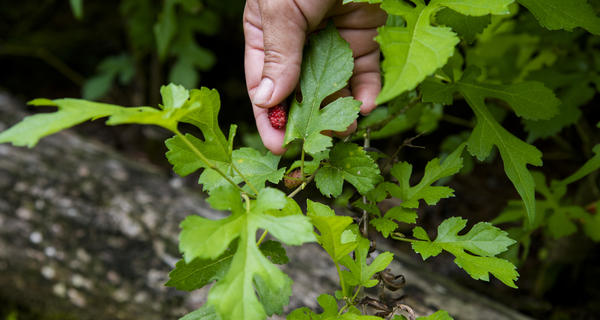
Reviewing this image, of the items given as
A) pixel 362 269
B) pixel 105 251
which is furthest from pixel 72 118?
pixel 105 251

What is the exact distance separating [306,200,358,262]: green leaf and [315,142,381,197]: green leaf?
0.06 m

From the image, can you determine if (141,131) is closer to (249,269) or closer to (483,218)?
(483,218)

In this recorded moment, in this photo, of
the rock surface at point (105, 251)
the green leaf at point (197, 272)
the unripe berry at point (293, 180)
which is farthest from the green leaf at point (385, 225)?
the rock surface at point (105, 251)

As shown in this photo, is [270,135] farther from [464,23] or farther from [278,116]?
[464,23]

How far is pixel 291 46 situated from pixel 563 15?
1.62 ft

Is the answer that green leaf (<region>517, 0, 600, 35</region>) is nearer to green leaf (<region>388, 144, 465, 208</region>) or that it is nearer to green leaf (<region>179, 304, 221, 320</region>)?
green leaf (<region>388, 144, 465, 208</region>)

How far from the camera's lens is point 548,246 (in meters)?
1.93

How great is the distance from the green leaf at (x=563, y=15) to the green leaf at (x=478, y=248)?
38 centimetres

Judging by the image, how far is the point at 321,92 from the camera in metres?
0.84

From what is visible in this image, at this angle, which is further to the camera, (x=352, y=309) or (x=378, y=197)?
(x=378, y=197)

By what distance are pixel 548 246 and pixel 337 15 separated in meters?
1.54

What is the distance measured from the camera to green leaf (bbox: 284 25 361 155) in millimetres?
800

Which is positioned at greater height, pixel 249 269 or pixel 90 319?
pixel 249 269

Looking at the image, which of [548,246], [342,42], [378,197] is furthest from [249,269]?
[548,246]
